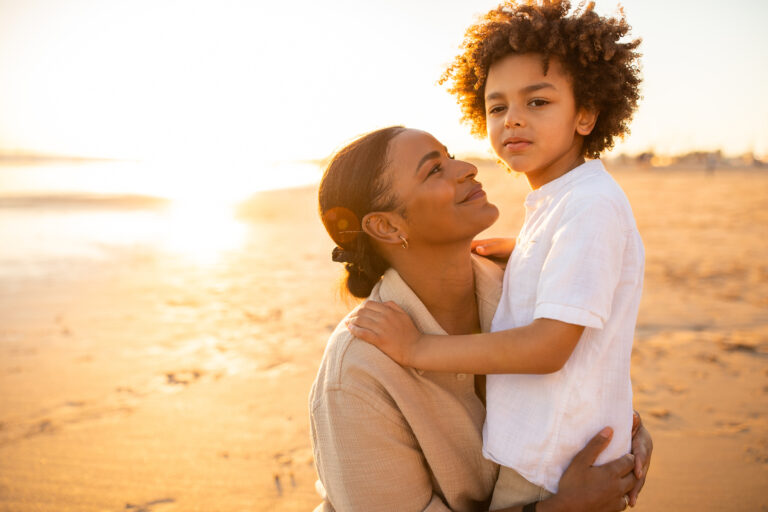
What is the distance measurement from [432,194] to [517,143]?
1.29 feet

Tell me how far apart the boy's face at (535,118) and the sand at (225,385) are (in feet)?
3.49

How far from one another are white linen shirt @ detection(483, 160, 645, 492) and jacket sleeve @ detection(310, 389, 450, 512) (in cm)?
32

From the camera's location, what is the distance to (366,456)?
76.3 inches

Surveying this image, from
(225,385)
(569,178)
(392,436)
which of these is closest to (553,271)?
(569,178)

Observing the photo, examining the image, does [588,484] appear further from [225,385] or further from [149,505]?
[225,385]

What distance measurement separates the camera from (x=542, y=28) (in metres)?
2.25

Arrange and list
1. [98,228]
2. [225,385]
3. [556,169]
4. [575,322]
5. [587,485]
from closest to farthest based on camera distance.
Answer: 1. [575,322]
2. [587,485]
3. [556,169]
4. [225,385]
5. [98,228]

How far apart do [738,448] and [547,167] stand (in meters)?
3.15

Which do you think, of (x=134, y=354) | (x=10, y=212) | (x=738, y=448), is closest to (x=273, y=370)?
(x=134, y=354)

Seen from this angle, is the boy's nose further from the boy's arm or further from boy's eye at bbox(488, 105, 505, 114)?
the boy's arm

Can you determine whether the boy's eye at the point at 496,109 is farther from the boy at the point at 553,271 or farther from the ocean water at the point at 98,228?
the ocean water at the point at 98,228

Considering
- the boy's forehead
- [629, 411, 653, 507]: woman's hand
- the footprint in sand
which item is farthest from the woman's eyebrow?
the footprint in sand

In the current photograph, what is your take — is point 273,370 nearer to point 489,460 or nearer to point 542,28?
point 489,460

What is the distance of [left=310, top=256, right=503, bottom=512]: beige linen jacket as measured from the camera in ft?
6.37
